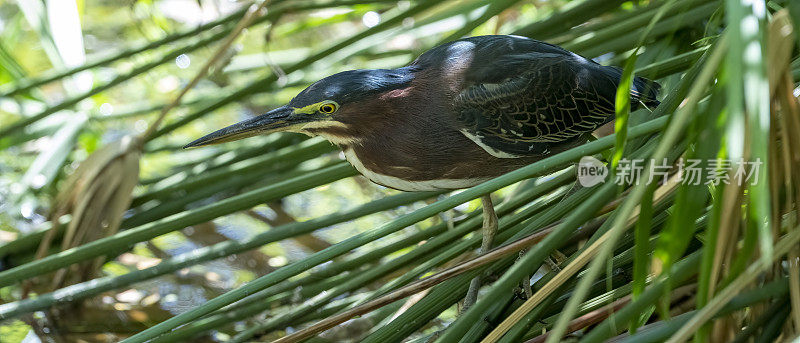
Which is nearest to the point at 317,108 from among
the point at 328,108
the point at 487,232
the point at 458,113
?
the point at 328,108

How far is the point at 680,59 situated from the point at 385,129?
74 cm

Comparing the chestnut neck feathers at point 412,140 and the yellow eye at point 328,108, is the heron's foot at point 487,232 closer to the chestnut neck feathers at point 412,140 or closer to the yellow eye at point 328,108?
the chestnut neck feathers at point 412,140

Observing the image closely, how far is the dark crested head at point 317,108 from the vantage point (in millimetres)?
1816

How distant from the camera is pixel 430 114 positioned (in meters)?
1.98

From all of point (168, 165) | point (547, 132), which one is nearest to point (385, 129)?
point (547, 132)

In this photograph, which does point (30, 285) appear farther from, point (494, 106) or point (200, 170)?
point (494, 106)

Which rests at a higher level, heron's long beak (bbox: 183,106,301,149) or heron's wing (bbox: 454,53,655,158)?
heron's long beak (bbox: 183,106,301,149)

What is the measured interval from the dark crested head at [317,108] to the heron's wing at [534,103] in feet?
0.76

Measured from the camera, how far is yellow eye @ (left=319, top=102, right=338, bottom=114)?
185cm

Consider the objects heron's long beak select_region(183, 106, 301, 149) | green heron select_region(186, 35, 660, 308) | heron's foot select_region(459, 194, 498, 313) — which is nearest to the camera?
heron's long beak select_region(183, 106, 301, 149)

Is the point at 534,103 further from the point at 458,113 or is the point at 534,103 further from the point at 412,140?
the point at 412,140

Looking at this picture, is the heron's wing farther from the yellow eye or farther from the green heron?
the yellow eye

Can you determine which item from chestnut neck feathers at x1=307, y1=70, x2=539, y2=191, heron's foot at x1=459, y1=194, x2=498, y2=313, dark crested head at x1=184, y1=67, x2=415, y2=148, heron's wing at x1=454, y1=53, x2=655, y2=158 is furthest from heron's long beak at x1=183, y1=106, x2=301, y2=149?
heron's foot at x1=459, y1=194, x2=498, y2=313

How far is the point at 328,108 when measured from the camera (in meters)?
1.87
